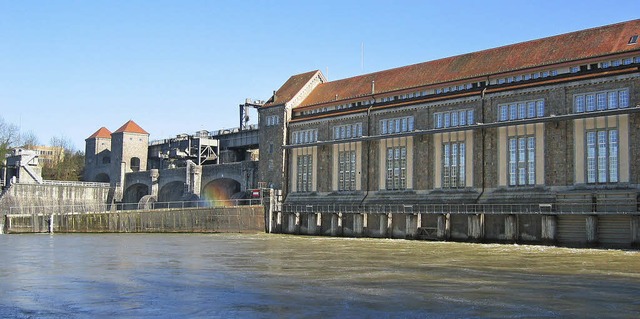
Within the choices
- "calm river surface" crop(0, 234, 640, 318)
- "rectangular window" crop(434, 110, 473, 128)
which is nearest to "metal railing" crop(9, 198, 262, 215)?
"rectangular window" crop(434, 110, 473, 128)

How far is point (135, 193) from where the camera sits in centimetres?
10331

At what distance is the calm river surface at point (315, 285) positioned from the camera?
59.6 feet

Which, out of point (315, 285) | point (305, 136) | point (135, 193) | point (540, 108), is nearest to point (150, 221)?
point (305, 136)

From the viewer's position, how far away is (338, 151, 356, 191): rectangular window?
67.0m

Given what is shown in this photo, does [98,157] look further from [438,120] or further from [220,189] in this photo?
[438,120]

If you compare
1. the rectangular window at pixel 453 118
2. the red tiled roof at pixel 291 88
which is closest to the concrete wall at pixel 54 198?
the red tiled roof at pixel 291 88

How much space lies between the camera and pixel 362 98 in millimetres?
68125

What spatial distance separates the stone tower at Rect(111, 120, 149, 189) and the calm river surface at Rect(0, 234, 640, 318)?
65609 mm

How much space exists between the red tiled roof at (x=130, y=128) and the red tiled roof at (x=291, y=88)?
31.6 m

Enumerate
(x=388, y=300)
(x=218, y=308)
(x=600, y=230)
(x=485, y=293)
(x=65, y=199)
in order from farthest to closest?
1. (x=65, y=199)
2. (x=600, y=230)
3. (x=485, y=293)
4. (x=388, y=300)
5. (x=218, y=308)

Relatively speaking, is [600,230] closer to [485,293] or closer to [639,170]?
[639,170]

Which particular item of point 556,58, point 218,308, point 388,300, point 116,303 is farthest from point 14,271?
point 556,58

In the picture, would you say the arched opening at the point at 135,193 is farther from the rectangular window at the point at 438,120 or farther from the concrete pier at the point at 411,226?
the concrete pier at the point at 411,226

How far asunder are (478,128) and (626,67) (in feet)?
38.7
